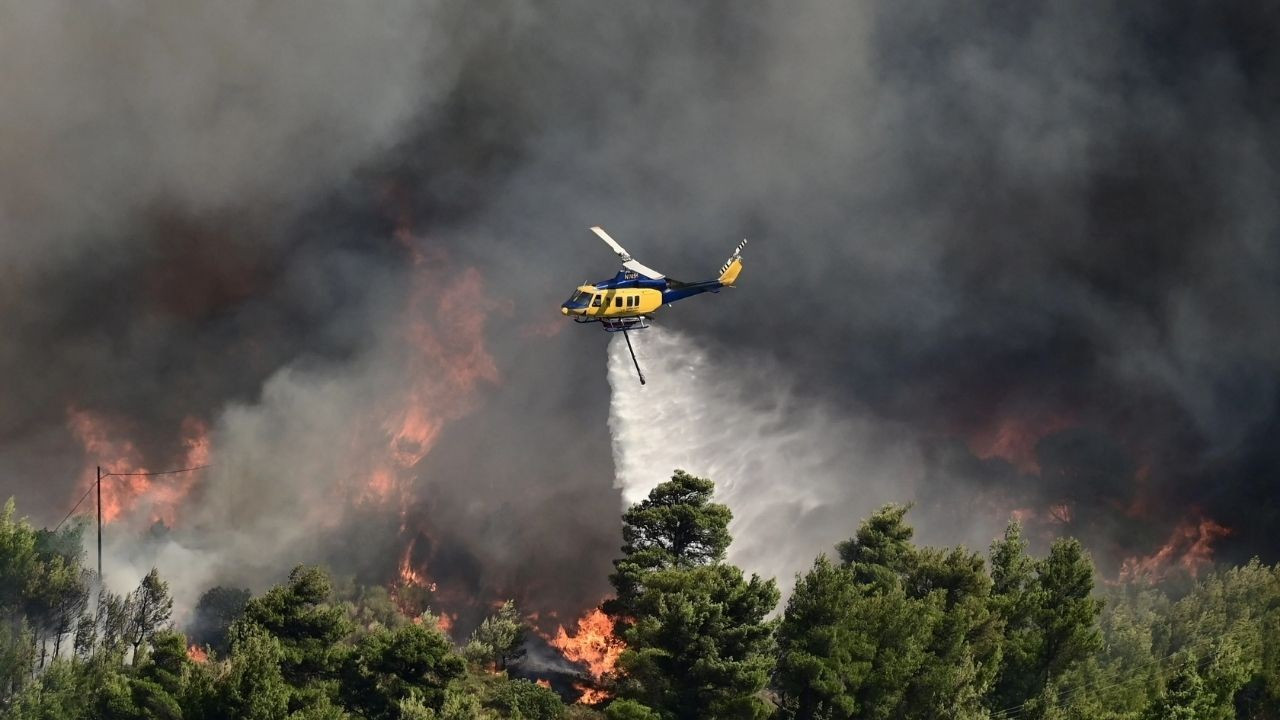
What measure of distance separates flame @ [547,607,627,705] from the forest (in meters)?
8.64

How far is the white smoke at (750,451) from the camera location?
153 meters

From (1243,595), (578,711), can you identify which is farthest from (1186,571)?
(578,711)

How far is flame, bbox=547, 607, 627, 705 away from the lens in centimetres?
13688

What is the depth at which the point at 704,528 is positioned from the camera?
117 metres

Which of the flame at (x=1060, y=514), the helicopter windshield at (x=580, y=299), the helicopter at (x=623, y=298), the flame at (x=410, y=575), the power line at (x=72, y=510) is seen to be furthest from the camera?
the flame at (x=1060, y=514)

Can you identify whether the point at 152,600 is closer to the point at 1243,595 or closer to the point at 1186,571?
the point at 1243,595

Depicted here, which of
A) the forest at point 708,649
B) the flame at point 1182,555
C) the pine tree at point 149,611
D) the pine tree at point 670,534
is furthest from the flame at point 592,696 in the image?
the flame at point 1182,555

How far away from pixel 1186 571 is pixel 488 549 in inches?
2835

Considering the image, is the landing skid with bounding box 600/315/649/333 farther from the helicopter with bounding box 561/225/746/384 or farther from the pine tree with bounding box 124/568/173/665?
the pine tree with bounding box 124/568/173/665

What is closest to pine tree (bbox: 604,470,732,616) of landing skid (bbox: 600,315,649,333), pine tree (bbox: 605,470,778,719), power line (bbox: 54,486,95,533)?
pine tree (bbox: 605,470,778,719)

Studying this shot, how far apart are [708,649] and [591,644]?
141 ft

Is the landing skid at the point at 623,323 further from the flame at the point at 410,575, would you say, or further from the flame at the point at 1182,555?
the flame at the point at 1182,555

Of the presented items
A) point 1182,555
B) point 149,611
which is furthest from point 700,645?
point 1182,555

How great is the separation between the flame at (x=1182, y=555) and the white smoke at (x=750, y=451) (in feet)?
79.7
